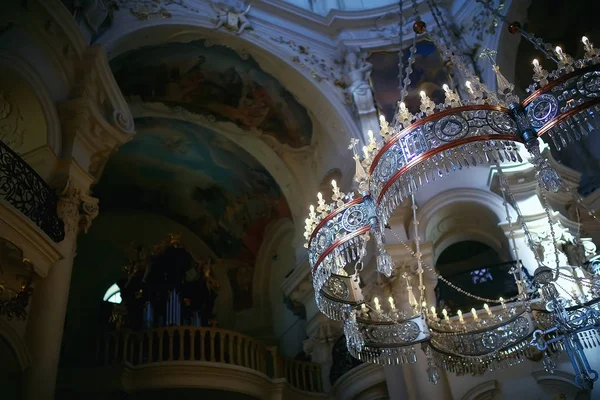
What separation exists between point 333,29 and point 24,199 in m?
6.82

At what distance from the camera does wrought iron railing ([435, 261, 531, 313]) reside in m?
10.4

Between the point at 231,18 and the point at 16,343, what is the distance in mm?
6472

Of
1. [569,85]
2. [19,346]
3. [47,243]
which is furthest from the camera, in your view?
[47,243]

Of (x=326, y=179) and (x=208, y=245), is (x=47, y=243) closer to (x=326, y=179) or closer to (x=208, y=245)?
(x=326, y=179)

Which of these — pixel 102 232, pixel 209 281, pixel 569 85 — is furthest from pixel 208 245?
pixel 569 85

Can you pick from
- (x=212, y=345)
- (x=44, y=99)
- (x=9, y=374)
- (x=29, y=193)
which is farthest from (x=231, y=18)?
(x=9, y=374)

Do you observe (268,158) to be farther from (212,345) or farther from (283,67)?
(212,345)

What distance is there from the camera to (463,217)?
10359mm

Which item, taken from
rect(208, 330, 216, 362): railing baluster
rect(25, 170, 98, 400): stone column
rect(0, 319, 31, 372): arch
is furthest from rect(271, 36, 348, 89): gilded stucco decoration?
rect(0, 319, 31, 372): arch

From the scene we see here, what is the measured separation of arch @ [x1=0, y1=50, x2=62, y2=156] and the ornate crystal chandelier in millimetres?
3215

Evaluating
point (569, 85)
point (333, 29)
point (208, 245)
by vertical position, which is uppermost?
point (333, 29)

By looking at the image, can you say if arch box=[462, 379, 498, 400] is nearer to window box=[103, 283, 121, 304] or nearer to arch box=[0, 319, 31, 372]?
arch box=[0, 319, 31, 372]

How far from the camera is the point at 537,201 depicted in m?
9.10

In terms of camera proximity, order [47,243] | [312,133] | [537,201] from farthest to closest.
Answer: [312,133] → [537,201] → [47,243]
